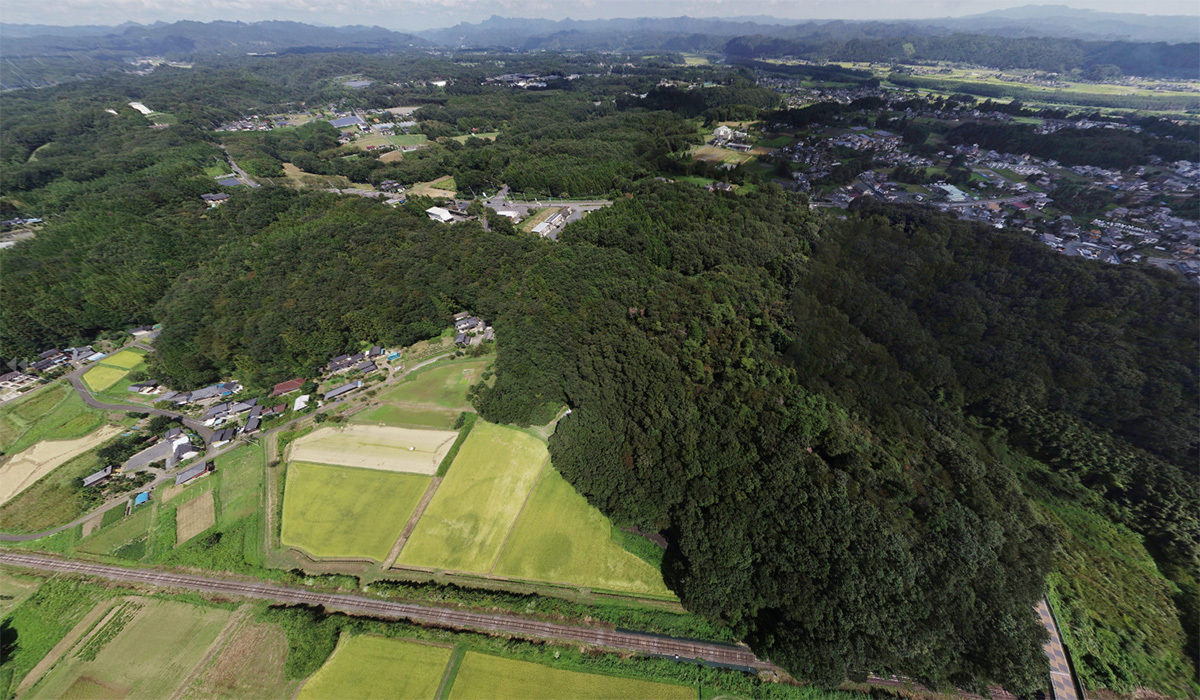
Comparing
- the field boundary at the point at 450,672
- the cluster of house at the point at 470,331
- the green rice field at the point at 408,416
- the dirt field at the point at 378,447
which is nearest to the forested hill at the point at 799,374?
the cluster of house at the point at 470,331

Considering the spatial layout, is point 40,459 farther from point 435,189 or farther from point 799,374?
point 799,374

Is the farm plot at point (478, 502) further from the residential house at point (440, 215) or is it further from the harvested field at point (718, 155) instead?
the harvested field at point (718, 155)

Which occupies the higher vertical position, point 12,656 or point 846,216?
point 846,216

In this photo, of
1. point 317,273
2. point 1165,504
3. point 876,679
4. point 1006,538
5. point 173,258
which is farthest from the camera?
point 173,258

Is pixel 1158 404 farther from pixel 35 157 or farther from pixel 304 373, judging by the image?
pixel 35 157

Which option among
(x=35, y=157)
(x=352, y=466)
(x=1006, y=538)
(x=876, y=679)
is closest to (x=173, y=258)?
(x=352, y=466)

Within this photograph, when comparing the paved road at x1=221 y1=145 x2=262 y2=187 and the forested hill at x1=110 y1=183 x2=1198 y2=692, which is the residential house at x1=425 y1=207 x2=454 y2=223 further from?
the paved road at x1=221 y1=145 x2=262 y2=187
